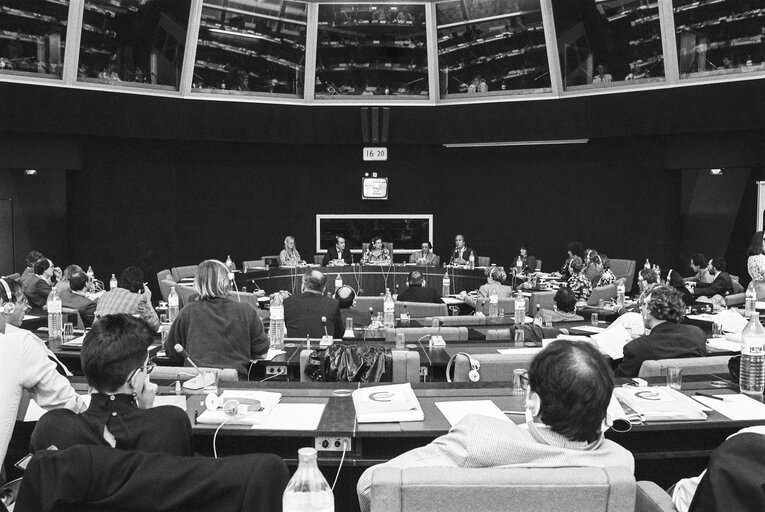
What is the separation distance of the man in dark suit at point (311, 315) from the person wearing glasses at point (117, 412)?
2.74 m

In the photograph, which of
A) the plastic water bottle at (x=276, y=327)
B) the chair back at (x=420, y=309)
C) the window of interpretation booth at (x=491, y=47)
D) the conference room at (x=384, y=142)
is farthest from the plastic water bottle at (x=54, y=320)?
the window of interpretation booth at (x=491, y=47)

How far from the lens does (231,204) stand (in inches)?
485

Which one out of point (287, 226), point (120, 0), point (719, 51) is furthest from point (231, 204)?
point (719, 51)

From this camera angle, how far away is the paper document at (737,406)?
8.55 feet

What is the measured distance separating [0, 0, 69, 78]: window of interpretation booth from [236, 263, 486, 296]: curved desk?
4.10 metres

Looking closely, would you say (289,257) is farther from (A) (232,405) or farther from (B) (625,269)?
(A) (232,405)

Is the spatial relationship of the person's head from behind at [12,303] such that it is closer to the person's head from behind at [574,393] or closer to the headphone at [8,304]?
the headphone at [8,304]

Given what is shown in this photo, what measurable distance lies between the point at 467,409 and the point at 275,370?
1589 mm

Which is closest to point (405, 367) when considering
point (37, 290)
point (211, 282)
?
point (211, 282)

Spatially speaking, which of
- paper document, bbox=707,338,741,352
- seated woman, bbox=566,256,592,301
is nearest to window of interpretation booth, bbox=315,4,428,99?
seated woman, bbox=566,256,592,301

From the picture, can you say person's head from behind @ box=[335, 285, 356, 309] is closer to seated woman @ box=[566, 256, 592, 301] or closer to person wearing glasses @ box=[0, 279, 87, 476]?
seated woman @ box=[566, 256, 592, 301]

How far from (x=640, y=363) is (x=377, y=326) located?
2.17m

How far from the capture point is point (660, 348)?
3.55 meters

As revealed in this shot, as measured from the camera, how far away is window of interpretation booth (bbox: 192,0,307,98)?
10.9 m
